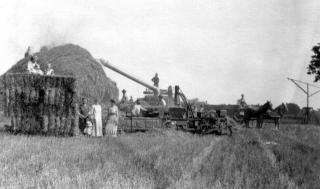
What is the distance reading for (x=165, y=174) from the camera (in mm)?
6027

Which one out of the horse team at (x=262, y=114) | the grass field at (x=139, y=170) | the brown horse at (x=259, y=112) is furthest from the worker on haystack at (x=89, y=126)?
the brown horse at (x=259, y=112)

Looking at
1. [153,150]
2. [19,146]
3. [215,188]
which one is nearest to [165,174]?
[215,188]

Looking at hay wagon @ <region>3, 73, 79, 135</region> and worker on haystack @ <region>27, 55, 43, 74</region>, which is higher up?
worker on haystack @ <region>27, 55, 43, 74</region>

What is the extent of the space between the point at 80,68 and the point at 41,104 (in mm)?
8730

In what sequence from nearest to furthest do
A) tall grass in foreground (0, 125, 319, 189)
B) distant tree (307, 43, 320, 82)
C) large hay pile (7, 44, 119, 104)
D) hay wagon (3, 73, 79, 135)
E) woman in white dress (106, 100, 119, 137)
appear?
tall grass in foreground (0, 125, 319, 189)
hay wagon (3, 73, 79, 135)
woman in white dress (106, 100, 119, 137)
large hay pile (7, 44, 119, 104)
distant tree (307, 43, 320, 82)

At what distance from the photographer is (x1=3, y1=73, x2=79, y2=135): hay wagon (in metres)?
12.4

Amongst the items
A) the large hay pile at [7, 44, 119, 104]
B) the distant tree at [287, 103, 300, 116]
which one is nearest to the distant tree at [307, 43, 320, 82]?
the distant tree at [287, 103, 300, 116]

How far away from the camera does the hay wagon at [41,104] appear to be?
12.4 meters

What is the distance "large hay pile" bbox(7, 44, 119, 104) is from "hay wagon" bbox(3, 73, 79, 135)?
6.44 metres

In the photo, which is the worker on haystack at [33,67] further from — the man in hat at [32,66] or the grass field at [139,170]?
the grass field at [139,170]

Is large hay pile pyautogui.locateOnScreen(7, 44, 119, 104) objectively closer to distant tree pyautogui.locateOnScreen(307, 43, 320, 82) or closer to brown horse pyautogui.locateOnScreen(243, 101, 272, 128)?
brown horse pyautogui.locateOnScreen(243, 101, 272, 128)

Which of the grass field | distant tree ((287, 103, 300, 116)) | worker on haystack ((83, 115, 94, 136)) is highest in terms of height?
distant tree ((287, 103, 300, 116))

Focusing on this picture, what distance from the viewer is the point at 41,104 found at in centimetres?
1255

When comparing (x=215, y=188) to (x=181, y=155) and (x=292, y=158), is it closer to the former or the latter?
(x=181, y=155)
